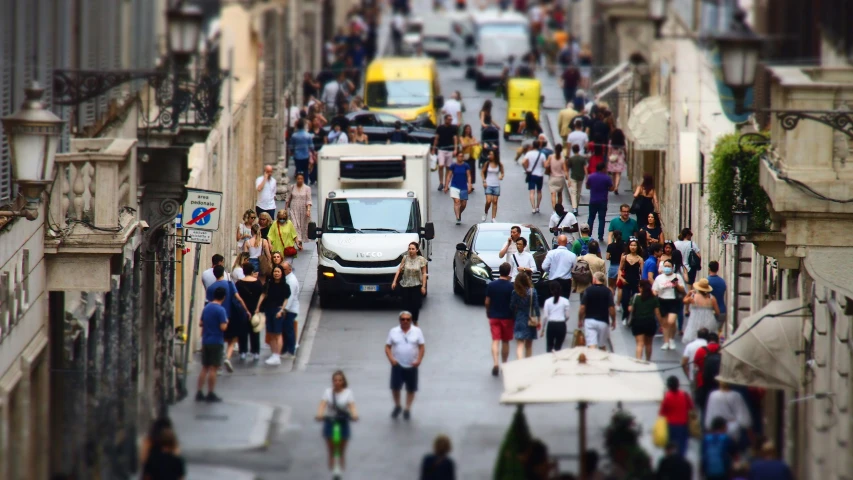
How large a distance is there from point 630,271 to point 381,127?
52.9 feet

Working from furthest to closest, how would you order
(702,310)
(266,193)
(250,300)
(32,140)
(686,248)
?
(266,193)
(686,248)
(250,300)
(702,310)
(32,140)

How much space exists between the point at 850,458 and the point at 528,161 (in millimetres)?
17503

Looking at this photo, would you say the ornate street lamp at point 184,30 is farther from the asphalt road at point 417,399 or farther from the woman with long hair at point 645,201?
the woman with long hair at point 645,201

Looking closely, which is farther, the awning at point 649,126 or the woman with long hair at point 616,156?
the awning at point 649,126

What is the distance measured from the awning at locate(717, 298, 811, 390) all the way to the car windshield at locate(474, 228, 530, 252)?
7.30m

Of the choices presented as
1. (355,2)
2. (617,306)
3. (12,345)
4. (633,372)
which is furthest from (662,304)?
(355,2)

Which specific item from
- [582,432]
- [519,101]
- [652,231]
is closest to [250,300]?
[652,231]

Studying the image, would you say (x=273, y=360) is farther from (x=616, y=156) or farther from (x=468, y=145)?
(x=468, y=145)

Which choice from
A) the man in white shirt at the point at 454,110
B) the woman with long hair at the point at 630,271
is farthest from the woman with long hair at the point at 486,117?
the woman with long hair at the point at 630,271

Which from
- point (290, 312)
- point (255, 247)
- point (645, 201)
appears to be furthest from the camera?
point (645, 201)

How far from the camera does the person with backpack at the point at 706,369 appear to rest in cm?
2344

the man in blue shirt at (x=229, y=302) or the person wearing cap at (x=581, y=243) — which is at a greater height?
the person wearing cap at (x=581, y=243)

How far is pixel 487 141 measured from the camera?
141 ft

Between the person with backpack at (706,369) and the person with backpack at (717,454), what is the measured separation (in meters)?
3.09
